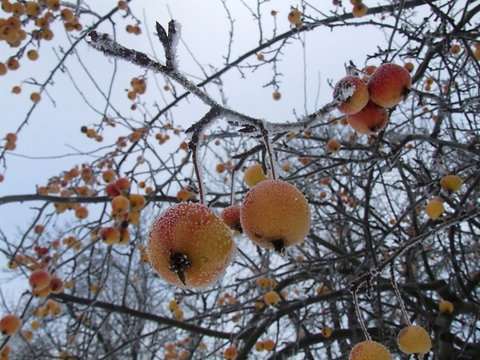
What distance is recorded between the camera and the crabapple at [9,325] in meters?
2.80

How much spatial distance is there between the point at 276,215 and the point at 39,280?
248 cm

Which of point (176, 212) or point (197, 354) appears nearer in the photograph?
point (176, 212)

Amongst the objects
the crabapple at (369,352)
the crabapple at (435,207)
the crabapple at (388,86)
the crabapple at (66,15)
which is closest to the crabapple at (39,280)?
the crabapple at (369,352)

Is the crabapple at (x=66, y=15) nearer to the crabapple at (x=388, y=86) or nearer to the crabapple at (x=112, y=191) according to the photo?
the crabapple at (x=112, y=191)

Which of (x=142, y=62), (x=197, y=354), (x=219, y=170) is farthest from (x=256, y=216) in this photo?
(x=197, y=354)

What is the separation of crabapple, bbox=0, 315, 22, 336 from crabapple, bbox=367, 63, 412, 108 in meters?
3.09

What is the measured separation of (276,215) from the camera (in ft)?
3.06

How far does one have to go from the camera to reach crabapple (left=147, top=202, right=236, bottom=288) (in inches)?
33.7

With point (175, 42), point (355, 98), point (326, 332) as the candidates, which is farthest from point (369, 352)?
point (326, 332)

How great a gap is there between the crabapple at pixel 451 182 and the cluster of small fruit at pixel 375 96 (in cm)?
147

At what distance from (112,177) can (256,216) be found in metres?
3.64

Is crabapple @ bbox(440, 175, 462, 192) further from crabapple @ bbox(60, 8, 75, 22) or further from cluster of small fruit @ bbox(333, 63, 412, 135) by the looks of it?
crabapple @ bbox(60, 8, 75, 22)

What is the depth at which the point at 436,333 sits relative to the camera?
3178 millimetres

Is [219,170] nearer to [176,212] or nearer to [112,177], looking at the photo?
[112,177]
